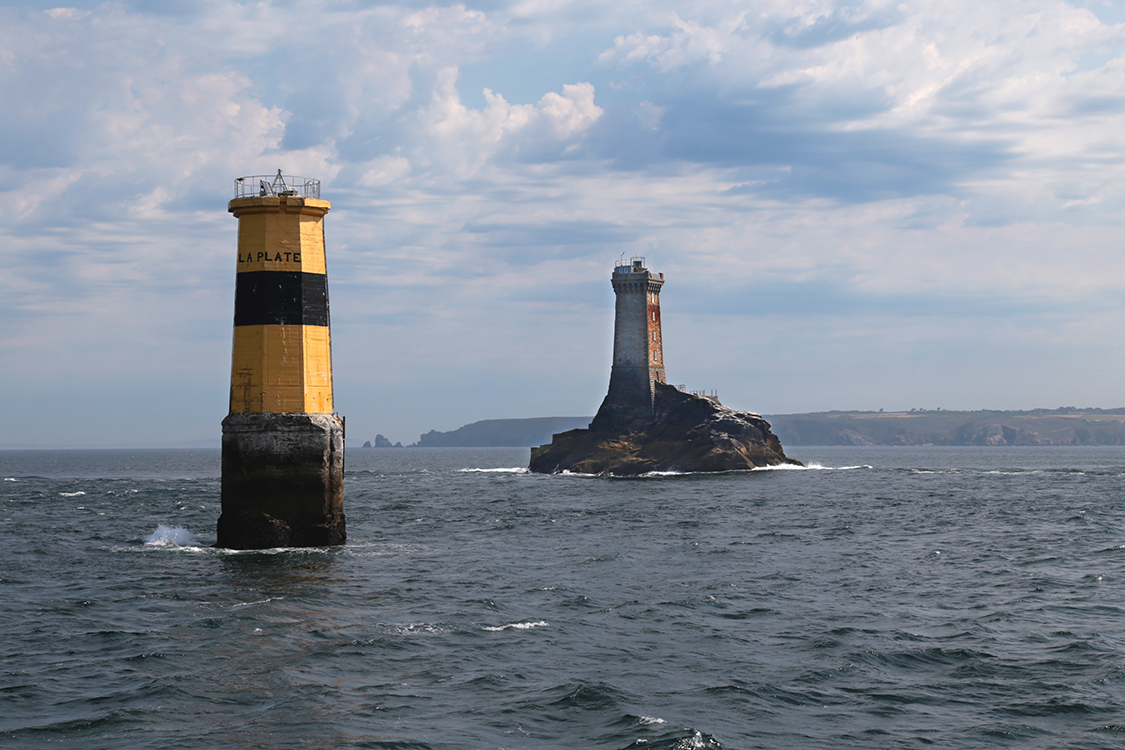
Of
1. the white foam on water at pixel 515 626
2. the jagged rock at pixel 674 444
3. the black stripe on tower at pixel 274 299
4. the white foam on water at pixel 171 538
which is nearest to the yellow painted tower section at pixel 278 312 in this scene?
the black stripe on tower at pixel 274 299

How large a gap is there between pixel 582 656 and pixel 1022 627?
10282 millimetres

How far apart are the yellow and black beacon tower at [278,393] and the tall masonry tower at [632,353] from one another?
78.6m

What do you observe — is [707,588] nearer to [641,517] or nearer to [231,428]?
[231,428]

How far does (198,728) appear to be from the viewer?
14516 millimetres

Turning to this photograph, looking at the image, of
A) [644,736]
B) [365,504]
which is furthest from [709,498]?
[644,736]

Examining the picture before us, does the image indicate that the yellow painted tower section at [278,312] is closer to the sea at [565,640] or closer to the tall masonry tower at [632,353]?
the sea at [565,640]

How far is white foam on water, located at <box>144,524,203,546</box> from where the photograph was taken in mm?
35562

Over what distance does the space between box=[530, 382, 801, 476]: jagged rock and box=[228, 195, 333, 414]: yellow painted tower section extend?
2816 inches

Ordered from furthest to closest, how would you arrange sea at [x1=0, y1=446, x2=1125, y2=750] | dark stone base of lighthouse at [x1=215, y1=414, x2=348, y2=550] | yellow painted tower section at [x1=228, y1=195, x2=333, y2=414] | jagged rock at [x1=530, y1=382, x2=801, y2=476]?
jagged rock at [x1=530, y1=382, x2=801, y2=476]
yellow painted tower section at [x1=228, y1=195, x2=333, y2=414]
dark stone base of lighthouse at [x1=215, y1=414, x2=348, y2=550]
sea at [x1=0, y1=446, x2=1125, y2=750]

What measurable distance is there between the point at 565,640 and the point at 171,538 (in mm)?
22054

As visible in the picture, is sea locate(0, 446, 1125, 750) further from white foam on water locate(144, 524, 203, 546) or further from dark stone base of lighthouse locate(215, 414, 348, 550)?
dark stone base of lighthouse locate(215, 414, 348, 550)

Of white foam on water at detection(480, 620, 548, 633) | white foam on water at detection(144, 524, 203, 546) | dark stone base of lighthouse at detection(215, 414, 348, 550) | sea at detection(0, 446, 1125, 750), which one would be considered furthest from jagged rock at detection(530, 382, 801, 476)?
white foam on water at detection(480, 620, 548, 633)

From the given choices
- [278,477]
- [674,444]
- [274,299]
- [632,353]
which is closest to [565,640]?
[278,477]

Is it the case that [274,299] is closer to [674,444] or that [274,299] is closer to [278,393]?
[278,393]
